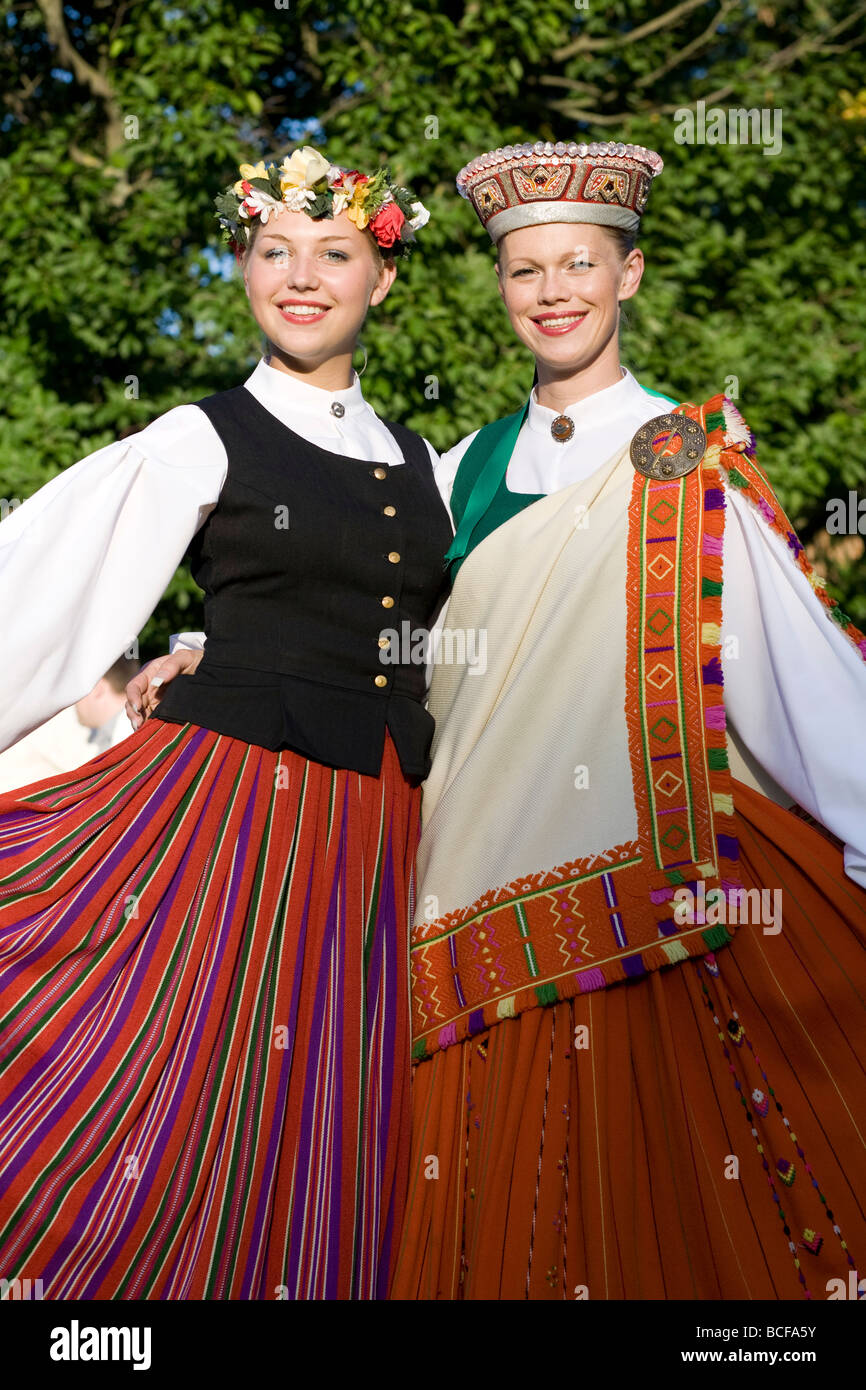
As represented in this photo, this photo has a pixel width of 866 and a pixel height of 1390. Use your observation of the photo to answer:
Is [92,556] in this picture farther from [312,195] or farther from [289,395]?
[312,195]

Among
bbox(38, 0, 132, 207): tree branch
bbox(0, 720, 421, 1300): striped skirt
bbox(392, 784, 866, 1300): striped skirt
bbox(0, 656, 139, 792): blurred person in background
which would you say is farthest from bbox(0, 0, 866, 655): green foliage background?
bbox(392, 784, 866, 1300): striped skirt

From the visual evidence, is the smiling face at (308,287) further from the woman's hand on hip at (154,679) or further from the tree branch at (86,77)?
the tree branch at (86,77)

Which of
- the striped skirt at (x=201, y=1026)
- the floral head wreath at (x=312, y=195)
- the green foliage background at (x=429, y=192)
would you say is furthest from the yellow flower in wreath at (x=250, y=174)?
the green foliage background at (x=429, y=192)

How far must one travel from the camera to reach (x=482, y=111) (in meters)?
6.69

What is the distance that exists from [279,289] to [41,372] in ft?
13.4

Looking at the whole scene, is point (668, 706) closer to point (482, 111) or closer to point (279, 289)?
point (279, 289)

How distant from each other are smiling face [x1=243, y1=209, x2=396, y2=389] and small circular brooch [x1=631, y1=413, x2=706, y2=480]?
1.93ft

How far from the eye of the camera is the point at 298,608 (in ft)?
8.68

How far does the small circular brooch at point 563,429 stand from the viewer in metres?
2.93

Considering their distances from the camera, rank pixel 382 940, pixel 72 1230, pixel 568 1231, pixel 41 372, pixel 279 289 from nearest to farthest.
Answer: pixel 72 1230 < pixel 568 1231 < pixel 382 940 < pixel 279 289 < pixel 41 372

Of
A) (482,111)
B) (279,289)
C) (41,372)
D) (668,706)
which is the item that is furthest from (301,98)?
(668,706)

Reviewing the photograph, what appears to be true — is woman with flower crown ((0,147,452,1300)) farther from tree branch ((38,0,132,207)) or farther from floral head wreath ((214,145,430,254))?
tree branch ((38,0,132,207))

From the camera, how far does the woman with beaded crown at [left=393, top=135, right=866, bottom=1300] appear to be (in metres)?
2.41

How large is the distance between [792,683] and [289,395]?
1066 mm
